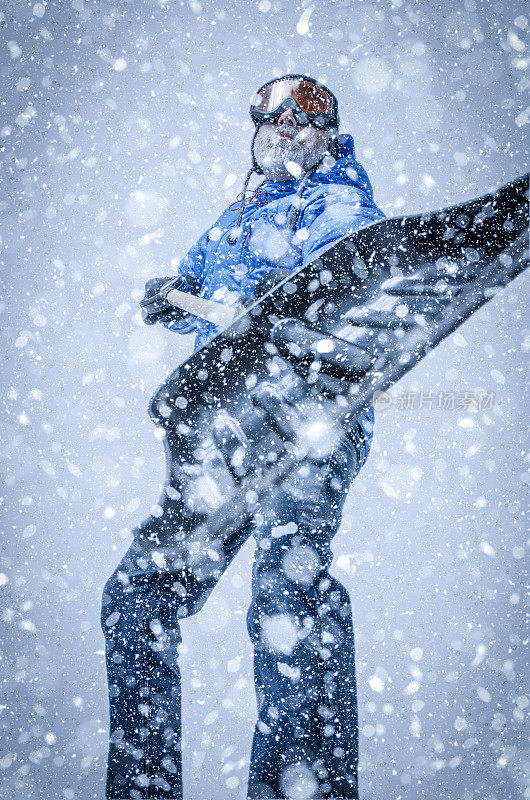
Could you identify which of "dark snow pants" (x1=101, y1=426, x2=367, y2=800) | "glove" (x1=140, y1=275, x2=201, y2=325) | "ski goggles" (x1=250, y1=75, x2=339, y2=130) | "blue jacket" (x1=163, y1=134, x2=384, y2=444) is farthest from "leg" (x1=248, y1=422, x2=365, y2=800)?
"ski goggles" (x1=250, y1=75, x2=339, y2=130)

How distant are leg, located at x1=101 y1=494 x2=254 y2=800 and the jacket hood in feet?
2.66

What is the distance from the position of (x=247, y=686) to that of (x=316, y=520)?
938mm

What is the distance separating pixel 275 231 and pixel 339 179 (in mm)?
193

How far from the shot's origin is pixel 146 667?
3.35 feet

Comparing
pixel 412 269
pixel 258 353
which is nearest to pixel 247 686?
pixel 258 353

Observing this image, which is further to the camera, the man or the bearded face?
the bearded face

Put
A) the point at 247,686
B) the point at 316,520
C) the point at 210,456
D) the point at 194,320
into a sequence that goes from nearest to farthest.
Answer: the point at 316,520, the point at 210,456, the point at 194,320, the point at 247,686

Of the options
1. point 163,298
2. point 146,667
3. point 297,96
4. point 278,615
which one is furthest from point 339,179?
point 146,667

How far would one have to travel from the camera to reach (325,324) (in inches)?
42.4

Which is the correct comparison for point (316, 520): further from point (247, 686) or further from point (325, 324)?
point (247, 686)

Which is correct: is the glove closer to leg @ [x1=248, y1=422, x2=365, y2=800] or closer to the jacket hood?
the jacket hood

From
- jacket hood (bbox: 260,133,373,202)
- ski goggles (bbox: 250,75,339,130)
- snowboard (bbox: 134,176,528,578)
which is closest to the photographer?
snowboard (bbox: 134,176,528,578)

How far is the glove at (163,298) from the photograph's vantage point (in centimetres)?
127

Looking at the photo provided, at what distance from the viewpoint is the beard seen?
1332 millimetres
